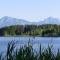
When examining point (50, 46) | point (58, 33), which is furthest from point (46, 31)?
point (50, 46)

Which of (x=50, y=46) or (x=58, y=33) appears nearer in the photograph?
(x=50, y=46)

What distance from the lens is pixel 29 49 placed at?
989 centimetres

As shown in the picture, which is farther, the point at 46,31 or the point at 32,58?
the point at 46,31

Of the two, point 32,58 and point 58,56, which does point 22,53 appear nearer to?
point 32,58

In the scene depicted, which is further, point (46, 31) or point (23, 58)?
point (46, 31)

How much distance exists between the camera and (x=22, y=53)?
31.8 feet

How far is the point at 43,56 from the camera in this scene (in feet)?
32.1

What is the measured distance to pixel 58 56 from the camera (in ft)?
31.6

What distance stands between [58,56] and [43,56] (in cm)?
45

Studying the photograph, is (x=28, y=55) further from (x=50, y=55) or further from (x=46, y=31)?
(x=46, y=31)

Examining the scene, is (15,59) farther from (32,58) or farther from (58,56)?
(58,56)

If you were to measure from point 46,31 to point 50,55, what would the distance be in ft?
133

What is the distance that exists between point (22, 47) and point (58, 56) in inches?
43.4

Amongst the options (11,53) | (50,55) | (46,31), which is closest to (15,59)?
(11,53)
